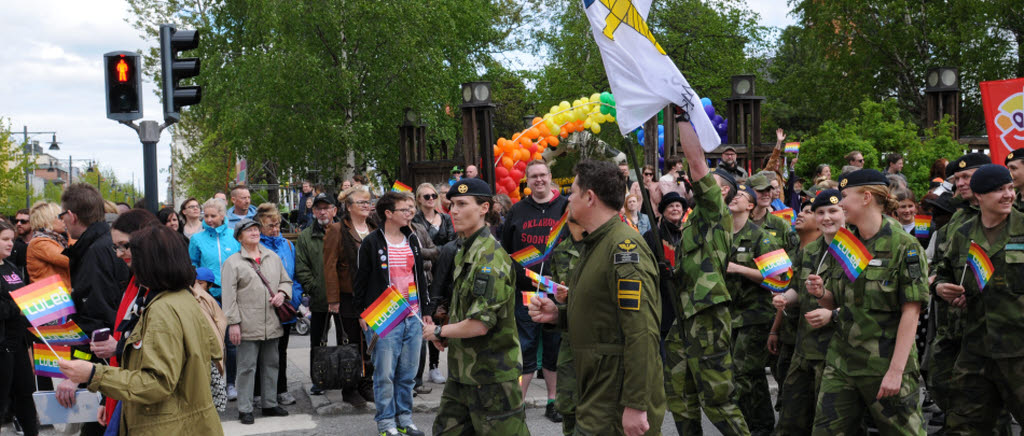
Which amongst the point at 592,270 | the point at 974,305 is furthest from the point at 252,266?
the point at 974,305

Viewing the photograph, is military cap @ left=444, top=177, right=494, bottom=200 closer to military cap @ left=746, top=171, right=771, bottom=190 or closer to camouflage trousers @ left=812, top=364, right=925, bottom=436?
camouflage trousers @ left=812, top=364, right=925, bottom=436

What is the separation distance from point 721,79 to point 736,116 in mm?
21583

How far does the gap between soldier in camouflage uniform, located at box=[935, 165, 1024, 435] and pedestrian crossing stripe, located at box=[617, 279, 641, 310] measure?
115 inches

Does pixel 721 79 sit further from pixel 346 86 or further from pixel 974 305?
pixel 974 305

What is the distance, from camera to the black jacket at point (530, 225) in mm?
7699

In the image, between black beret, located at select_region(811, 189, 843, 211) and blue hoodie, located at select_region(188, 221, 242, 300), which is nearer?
black beret, located at select_region(811, 189, 843, 211)

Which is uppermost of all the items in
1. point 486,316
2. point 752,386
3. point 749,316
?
point 486,316

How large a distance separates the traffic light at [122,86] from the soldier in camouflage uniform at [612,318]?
6.36 metres

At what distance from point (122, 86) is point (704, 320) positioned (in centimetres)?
650

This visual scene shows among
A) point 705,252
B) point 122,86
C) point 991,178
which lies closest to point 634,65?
point 705,252

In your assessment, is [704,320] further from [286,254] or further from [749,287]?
[286,254]

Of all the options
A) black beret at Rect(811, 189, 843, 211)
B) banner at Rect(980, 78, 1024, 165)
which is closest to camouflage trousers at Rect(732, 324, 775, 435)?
black beret at Rect(811, 189, 843, 211)

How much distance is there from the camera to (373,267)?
24.1ft

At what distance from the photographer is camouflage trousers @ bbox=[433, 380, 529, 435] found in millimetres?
4969
